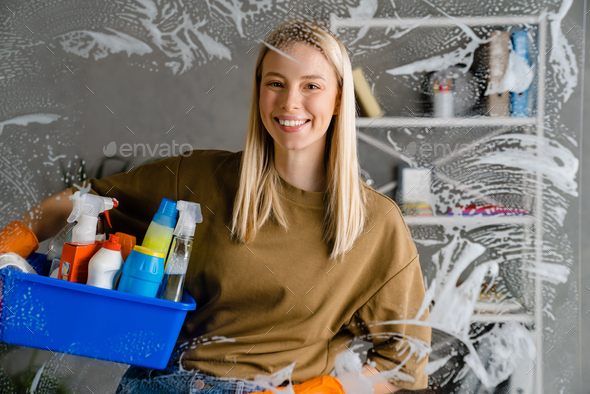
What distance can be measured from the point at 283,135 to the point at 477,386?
2.04ft

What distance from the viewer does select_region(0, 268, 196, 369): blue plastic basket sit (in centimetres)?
57

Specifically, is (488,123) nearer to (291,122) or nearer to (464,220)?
(464,220)

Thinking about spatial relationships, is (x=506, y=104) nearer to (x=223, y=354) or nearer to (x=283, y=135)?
(x=283, y=135)

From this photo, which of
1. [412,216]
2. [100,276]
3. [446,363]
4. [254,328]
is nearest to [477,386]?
[446,363]

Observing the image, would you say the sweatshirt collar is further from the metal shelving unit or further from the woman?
the metal shelving unit

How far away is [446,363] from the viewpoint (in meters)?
0.76

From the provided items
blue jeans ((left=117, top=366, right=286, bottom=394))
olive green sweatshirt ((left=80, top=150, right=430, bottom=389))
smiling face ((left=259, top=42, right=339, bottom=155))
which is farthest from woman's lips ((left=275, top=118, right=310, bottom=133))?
blue jeans ((left=117, top=366, right=286, bottom=394))

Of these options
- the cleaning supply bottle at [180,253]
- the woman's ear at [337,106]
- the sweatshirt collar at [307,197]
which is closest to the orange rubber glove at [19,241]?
the cleaning supply bottle at [180,253]

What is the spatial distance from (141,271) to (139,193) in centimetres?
18

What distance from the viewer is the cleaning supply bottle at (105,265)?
56cm

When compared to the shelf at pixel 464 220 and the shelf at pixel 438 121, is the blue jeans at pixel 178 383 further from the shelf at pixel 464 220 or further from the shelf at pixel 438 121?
the shelf at pixel 438 121

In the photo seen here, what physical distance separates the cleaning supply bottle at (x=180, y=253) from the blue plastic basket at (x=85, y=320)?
0.03 meters

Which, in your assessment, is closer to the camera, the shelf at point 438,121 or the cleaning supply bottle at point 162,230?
the cleaning supply bottle at point 162,230

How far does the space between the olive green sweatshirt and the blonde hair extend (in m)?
0.02
